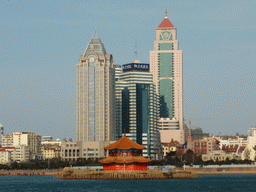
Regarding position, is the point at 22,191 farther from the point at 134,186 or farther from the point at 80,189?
the point at 134,186

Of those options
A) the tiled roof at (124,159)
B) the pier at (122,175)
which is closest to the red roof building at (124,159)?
the tiled roof at (124,159)

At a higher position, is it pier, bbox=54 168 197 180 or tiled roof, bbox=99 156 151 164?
tiled roof, bbox=99 156 151 164

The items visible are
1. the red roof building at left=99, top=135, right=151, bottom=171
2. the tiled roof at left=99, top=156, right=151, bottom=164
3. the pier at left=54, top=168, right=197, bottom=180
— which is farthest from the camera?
the red roof building at left=99, top=135, right=151, bottom=171

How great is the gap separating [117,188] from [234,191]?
90.5 ft

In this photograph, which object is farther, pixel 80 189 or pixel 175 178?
pixel 175 178

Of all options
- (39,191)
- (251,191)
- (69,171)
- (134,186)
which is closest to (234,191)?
(251,191)

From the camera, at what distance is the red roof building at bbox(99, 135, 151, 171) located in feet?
559

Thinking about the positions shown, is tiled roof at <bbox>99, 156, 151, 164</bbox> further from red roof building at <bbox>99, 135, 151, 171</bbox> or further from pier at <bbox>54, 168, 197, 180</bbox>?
pier at <bbox>54, 168, 197, 180</bbox>

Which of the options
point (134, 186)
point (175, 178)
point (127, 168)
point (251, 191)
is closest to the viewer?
point (251, 191)

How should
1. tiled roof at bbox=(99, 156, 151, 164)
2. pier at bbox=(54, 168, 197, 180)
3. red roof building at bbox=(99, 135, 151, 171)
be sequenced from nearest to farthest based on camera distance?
pier at bbox=(54, 168, 197, 180) → tiled roof at bbox=(99, 156, 151, 164) → red roof building at bbox=(99, 135, 151, 171)

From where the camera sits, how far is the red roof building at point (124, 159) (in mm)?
170500

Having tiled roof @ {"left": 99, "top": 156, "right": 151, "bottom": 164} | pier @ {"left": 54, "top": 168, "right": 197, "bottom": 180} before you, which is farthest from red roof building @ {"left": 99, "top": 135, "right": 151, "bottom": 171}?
pier @ {"left": 54, "top": 168, "right": 197, "bottom": 180}

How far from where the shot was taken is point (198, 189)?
454ft

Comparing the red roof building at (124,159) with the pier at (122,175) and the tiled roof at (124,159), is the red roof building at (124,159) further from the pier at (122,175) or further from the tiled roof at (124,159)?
the pier at (122,175)
